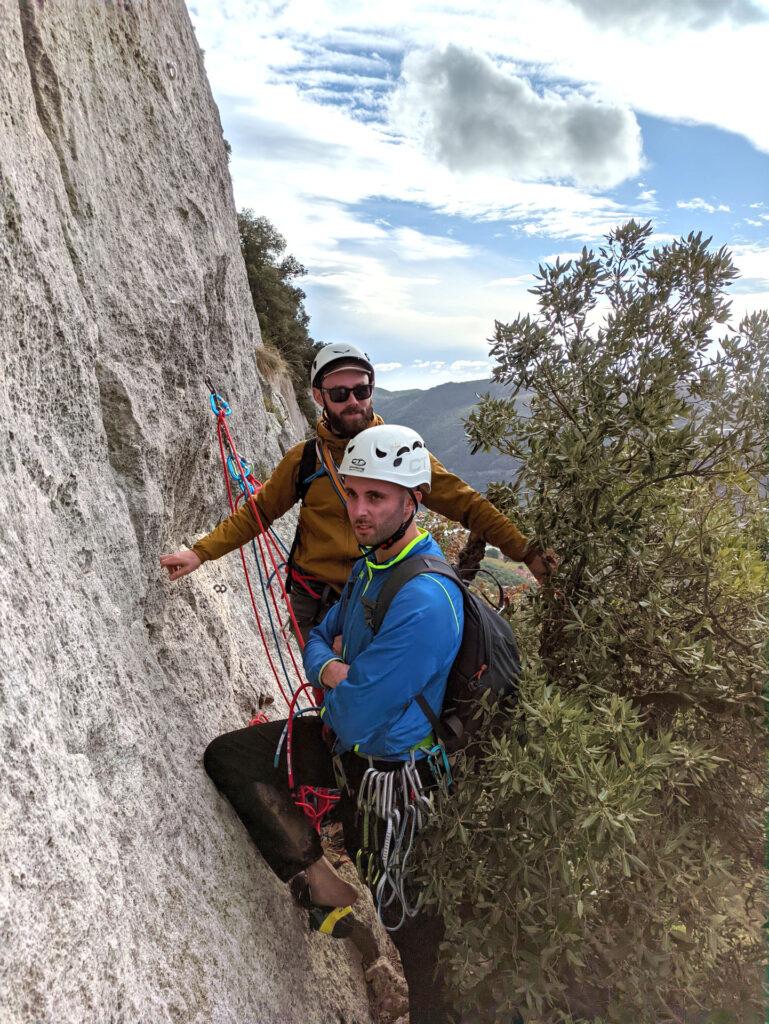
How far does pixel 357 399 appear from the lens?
543 centimetres

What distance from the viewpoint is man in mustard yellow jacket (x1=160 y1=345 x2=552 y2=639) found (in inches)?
212

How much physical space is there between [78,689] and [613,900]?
11.0 ft

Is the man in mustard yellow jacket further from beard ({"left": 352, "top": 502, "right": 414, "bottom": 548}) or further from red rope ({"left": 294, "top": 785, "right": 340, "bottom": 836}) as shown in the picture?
red rope ({"left": 294, "top": 785, "right": 340, "bottom": 836})

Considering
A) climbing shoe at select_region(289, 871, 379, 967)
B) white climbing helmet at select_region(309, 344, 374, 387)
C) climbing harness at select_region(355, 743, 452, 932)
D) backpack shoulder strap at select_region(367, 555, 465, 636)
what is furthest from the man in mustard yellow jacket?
climbing shoe at select_region(289, 871, 379, 967)

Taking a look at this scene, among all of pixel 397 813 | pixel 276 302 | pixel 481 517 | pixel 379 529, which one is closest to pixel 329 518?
pixel 481 517

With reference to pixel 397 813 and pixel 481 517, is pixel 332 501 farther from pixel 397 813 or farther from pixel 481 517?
pixel 397 813

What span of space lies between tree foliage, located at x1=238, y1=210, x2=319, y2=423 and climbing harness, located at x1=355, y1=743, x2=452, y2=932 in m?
29.7

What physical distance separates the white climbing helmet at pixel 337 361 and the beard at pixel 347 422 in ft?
0.92

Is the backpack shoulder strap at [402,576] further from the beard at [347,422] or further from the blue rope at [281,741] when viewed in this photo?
the beard at [347,422]

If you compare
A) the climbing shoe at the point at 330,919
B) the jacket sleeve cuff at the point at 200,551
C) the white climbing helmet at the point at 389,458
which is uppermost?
the white climbing helmet at the point at 389,458

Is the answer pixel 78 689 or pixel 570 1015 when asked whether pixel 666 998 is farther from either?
pixel 78 689

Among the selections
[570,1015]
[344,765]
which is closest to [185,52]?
[344,765]

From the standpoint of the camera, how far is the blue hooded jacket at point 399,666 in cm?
372

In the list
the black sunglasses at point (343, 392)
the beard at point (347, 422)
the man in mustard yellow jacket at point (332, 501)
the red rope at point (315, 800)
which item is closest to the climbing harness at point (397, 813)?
the red rope at point (315, 800)
